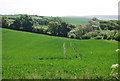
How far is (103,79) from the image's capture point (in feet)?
55.7

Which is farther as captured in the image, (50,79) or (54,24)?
(54,24)

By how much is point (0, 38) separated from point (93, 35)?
5966cm

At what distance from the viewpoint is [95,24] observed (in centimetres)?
13038

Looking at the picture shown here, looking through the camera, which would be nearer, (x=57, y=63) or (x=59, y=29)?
(x=57, y=63)

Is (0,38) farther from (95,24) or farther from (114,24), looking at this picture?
(114,24)

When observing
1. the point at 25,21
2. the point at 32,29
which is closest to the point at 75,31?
the point at 32,29

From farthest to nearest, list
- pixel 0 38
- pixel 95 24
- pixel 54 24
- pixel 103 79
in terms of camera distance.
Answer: pixel 95 24
pixel 54 24
pixel 0 38
pixel 103 79

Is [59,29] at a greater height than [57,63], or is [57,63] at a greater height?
[57,63]

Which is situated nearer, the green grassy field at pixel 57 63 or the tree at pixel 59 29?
the green grassy field at pixel 57 63

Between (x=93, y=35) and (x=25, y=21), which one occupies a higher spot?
(x=25, y=21)

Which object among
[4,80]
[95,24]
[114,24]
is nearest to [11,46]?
[4,80]

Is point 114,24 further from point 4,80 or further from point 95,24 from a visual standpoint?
point 4,80

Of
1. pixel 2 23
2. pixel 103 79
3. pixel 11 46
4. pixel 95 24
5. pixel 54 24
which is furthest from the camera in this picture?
pixel 95 24

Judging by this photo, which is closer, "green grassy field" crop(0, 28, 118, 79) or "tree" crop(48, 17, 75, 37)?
"green grassy field" crop(0, 28, 118, 79)
